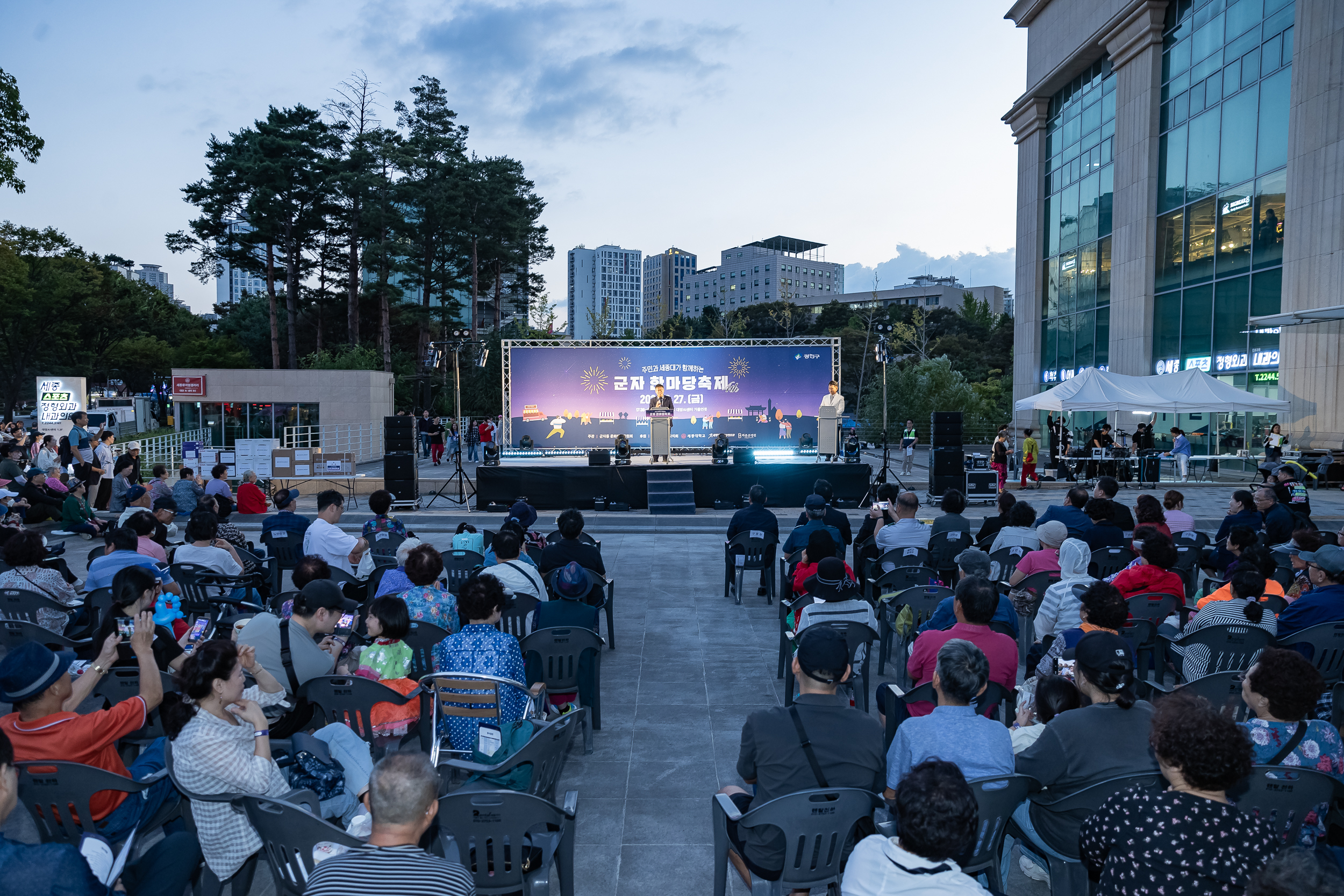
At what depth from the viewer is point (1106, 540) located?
21.2 ft

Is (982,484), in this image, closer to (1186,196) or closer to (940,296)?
(1186,196)

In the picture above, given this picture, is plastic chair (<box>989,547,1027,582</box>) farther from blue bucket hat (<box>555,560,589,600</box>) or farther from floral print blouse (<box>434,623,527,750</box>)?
floral print blouse (<box>434,623,527,750</box>)

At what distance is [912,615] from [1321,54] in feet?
61.4

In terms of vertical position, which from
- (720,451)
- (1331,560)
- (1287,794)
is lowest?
(1287,794)

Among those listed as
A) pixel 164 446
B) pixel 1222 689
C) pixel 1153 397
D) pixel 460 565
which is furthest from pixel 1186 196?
pixel 164 446

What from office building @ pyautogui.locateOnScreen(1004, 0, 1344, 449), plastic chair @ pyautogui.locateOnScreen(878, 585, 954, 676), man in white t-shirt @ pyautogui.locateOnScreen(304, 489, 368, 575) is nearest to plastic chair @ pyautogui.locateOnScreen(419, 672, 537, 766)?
plastic chair @ pyautogui.locateOnScreen(878, 585, 954, 676)

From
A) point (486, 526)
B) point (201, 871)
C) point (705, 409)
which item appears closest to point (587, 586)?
point (201, 871)

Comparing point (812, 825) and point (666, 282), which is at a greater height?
point (666, 282)

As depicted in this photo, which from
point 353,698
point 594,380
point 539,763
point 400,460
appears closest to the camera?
point 539,763

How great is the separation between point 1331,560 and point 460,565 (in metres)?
5.53

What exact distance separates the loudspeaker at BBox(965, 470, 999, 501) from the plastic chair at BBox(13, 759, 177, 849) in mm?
A: 13758

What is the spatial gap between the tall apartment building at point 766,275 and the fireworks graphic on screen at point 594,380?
113m

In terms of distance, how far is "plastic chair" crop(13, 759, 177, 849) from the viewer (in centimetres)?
255

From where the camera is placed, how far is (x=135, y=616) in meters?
3.86
